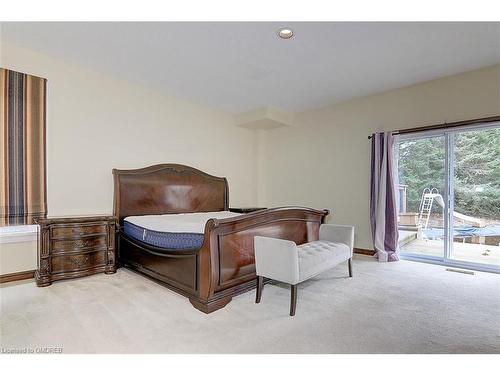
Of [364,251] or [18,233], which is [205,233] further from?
[364,251]

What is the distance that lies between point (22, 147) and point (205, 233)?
2.44 metres

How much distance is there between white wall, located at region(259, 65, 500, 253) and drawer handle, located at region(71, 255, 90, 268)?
3.64 metres

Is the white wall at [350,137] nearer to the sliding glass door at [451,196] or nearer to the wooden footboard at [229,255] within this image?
the sliding glass door at [451,196]

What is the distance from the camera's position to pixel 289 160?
5547 millimetres

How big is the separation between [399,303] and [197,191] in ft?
10.8

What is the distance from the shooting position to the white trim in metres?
2.94

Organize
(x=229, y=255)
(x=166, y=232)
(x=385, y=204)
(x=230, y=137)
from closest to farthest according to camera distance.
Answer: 1. (x=229, y=255)
2. (x=166, y=232)
3. (x=385, y=204)
4. (x=230, y=137)

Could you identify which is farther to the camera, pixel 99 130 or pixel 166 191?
pixel 166 191

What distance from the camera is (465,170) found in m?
Answer: 3.74

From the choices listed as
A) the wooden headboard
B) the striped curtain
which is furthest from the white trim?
the wooden headboard

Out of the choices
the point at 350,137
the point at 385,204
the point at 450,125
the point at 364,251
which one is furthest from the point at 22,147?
the point at 450,125

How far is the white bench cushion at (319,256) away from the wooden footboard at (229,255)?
43 cm

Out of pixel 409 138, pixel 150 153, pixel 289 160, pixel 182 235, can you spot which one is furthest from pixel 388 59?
pixel 150 153

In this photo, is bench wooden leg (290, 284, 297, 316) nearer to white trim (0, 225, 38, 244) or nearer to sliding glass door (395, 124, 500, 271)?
sliding glass door (395, 124, 500, 271)
